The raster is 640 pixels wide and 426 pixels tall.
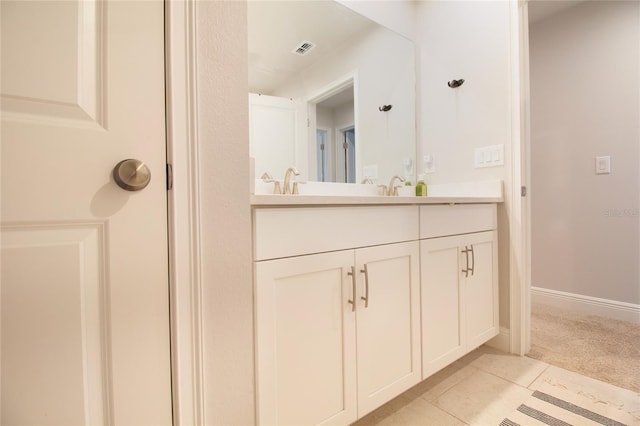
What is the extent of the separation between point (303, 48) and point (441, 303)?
1.49 meters

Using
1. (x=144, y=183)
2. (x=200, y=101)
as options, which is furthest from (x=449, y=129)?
(x=144, y=183)

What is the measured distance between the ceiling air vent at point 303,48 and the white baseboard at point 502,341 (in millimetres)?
1934

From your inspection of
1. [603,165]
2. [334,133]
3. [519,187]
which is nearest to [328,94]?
[334,133]

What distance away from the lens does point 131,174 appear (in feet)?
2.12

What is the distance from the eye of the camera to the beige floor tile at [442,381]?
4.40ft

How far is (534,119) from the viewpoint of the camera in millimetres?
2473

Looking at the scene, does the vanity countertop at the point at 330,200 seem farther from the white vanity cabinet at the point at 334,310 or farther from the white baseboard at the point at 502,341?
the white baseboard at the point at 502,341

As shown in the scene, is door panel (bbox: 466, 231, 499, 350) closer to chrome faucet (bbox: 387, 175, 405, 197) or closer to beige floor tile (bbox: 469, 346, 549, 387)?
beige floor tile (bbox: 469, 346, 549, 387)

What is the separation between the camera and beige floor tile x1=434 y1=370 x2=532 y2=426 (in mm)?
1179

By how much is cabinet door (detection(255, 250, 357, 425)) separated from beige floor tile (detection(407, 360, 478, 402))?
Answer: 0.51 metres

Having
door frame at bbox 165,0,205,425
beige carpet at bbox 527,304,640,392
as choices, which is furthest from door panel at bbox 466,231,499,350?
door frame at bbox 165,0,205,425

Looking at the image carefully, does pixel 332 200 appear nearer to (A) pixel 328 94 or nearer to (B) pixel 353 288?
(B) pixel 353 288

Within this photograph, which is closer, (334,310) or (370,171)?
(334,310)

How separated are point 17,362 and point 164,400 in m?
0.29
